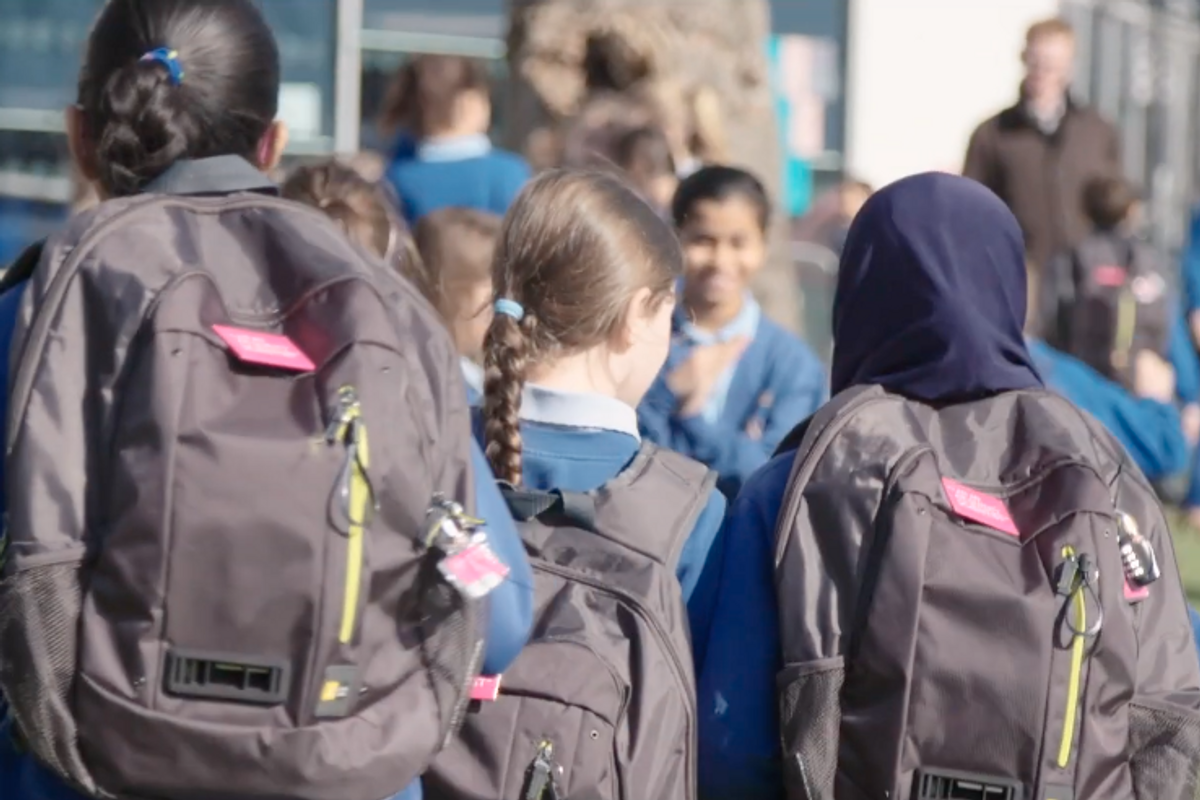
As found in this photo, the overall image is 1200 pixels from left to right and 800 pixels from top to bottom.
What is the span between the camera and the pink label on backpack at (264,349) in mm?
2441

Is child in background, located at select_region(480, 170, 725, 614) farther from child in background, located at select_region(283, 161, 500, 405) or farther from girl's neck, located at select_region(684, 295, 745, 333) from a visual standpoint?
girl's neck, located at select_region(684, 295, 745, 333)

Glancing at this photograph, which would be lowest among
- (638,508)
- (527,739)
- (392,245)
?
(527,739)

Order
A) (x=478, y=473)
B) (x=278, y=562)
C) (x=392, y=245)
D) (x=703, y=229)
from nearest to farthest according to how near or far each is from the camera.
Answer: (x=278, y=562) → (x=478, y=473) → (x=392, y=245) → (x=703, y=229)

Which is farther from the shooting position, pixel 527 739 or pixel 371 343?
pixel 527 739

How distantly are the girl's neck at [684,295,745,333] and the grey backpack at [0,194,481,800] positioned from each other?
92.5 inches

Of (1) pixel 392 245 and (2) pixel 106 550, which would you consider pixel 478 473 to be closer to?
(2) pixel 106 550

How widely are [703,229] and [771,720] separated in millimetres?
2152

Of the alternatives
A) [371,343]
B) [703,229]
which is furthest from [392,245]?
[371,343]

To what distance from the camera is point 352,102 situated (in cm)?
981

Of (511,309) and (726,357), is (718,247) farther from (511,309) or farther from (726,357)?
(511,309)

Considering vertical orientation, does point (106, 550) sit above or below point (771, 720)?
above

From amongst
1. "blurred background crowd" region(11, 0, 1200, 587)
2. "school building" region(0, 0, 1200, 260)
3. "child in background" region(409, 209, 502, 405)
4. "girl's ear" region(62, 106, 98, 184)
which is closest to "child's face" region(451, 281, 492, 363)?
"child in background" region(409, 209, 502, 405)

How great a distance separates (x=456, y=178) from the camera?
628 centimetres

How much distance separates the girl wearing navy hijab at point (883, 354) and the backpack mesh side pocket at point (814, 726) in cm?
7
